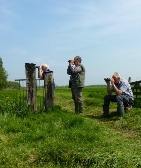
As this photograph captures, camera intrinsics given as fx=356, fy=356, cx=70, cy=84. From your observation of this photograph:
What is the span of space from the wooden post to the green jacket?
46.9 inches

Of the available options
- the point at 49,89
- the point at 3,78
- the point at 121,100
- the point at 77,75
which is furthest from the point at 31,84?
the point at 3,78

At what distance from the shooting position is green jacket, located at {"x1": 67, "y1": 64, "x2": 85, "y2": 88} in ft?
45.6

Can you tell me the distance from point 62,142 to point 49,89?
20.0 ft

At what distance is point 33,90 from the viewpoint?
41.2 feet

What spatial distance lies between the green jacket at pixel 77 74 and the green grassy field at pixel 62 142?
7.25 feet

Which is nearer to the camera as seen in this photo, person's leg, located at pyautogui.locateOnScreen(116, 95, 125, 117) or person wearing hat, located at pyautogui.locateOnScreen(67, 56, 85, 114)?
person's leg, located at pyautogui.locateOnScreen(116, 95, 125, 117)

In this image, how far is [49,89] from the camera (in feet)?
42.7

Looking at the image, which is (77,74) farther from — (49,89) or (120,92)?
(120,92)

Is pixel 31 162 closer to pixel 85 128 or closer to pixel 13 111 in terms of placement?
pixel 85 128

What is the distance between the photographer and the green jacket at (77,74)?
45.6ft

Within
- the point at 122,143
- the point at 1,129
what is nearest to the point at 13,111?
the point at 1,129

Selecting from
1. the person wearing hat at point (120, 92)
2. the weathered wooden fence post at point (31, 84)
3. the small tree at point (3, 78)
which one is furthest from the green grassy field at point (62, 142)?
the small tree at point (3, 78)

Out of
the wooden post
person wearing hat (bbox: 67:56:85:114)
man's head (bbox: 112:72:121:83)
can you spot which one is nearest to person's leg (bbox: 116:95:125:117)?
man's head (bbox: 112:72:121:83)

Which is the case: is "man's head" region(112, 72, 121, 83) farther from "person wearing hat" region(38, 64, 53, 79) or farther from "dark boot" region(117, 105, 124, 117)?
"person wearing hat" region(38, 64, 53, 79)
